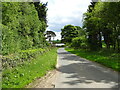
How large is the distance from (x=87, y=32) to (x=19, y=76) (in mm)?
26829

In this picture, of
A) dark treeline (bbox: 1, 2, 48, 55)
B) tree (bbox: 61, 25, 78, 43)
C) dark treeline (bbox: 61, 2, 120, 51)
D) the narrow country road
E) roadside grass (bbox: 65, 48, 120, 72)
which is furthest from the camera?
tree (bbox: 61, 25, 78, 43)

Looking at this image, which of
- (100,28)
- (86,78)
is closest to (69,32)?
(100,28)

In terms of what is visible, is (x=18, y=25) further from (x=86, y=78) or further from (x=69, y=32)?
(x=69, y=32)

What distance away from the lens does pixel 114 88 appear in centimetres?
689

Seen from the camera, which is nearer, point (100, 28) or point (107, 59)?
point (107, 59)

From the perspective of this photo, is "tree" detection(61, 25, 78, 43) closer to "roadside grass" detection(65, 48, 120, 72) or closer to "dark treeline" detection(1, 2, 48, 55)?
"dark treeline" detection(1, 2, 48, 55)

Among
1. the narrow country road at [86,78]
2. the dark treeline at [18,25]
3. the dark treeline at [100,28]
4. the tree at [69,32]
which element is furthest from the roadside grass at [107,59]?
the tree at [69,32]

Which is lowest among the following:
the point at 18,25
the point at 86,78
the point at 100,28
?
the point at 86,78

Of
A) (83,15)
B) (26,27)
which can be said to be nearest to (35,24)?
(26,27)

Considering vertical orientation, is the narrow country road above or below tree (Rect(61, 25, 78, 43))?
below

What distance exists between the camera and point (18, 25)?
56.6 feet

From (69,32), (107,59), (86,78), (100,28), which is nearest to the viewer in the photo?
(86,78)

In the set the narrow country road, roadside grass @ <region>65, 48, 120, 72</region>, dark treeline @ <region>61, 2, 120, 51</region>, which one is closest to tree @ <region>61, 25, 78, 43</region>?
dark treeline @ <region>61, 2, 120, 51</region>

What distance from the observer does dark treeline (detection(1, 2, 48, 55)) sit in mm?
12297
